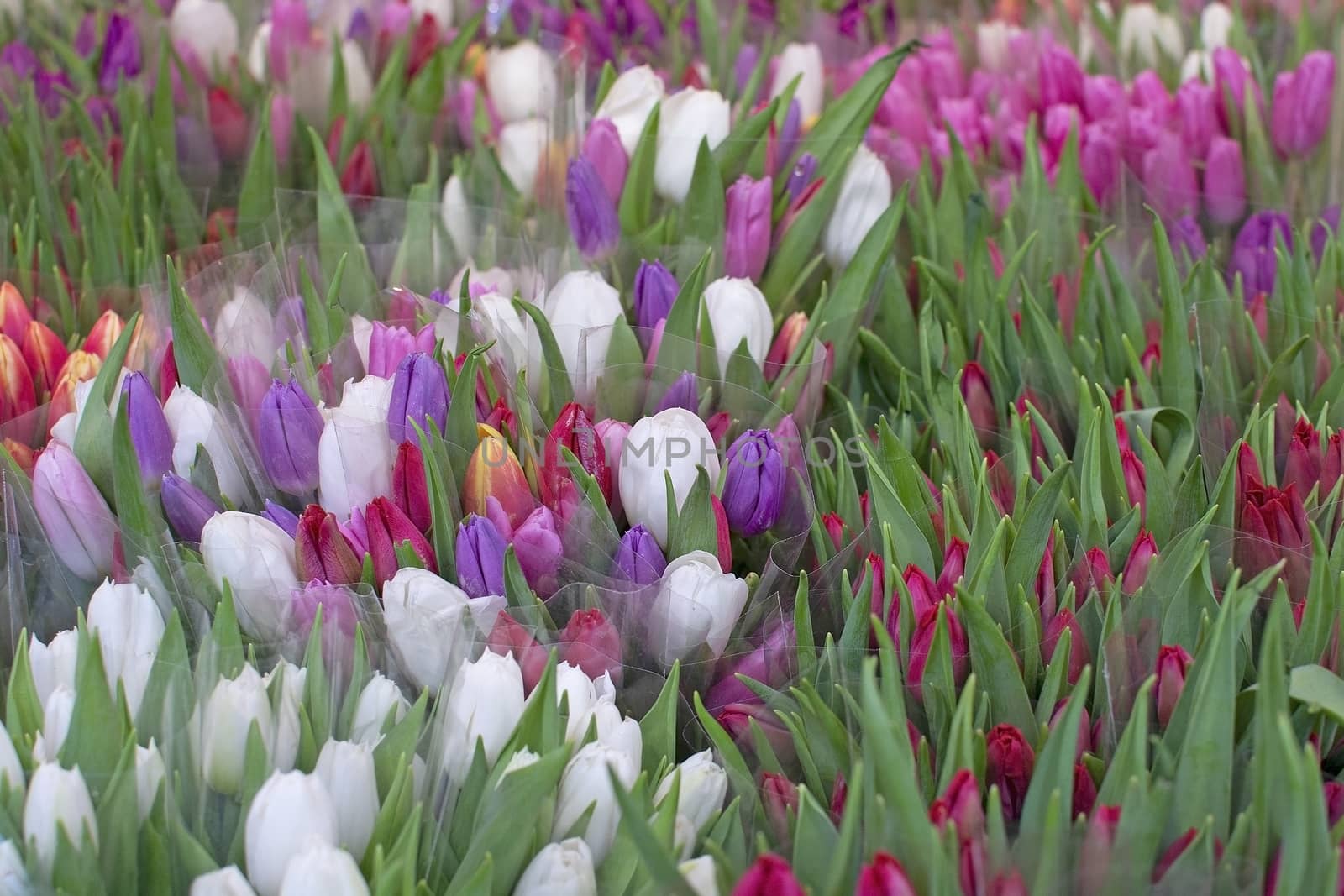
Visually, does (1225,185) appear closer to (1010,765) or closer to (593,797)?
(1010,765)

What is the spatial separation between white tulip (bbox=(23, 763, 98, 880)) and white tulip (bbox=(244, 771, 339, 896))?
0.22 ft

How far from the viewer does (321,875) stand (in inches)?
23.1

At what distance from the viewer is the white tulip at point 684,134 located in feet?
3.74

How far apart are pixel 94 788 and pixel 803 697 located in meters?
0.33

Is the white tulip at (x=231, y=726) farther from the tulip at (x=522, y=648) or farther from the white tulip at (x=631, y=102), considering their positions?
the white tulip at (x=631, y=102)

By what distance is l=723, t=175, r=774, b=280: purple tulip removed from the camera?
1.09 meters

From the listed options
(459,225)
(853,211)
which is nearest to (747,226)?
(853,211)

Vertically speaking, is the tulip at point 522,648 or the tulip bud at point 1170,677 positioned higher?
the tulip at point 522,648

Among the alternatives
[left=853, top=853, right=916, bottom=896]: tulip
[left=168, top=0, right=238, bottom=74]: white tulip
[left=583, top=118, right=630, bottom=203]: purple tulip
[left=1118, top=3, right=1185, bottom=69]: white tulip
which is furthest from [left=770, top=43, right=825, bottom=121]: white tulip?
[left=853, top=853, right=916, bottom=896]: tulip

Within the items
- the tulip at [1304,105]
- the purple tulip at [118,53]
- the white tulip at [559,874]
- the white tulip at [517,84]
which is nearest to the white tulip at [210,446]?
the white tulip at [559,874]

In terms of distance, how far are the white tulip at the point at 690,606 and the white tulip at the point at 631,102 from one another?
506 millimetres

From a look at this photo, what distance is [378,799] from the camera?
66 centimetres

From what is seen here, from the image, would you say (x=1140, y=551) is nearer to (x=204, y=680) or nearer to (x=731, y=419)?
(x=731, y=419)

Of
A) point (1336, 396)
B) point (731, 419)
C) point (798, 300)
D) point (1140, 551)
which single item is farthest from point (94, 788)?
point (1336, 396)
